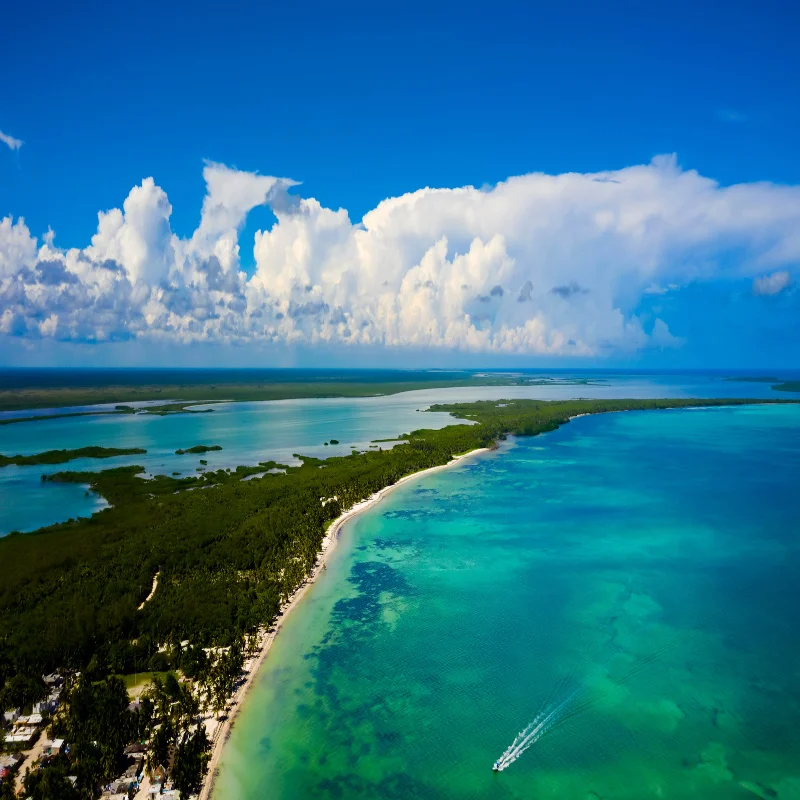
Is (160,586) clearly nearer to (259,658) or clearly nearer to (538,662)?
(259,658)

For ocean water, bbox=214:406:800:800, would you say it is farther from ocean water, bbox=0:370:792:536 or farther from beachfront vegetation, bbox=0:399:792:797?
ocean water, bbox=0:370:792:536

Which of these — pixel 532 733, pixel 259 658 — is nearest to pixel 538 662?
pixel 532 733

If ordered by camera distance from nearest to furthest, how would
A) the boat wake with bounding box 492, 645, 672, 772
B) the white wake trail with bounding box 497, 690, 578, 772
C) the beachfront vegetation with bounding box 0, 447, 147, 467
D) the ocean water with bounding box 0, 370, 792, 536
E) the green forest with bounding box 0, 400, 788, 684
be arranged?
the white wake trail with bounding box 497, 690, 578, 772 < the boat wake with bounding box 492, 645, 672, 772 < the green forest with bounding box 0, 400, 788, 684 < the ocean water with bounding box 0, 370, 792, 536 < the beachfront vegetation with bounding box 0, 447, 147, 467

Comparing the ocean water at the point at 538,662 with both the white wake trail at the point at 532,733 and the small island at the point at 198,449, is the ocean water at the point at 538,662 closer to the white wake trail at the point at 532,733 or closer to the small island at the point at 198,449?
the white wake trail at the point at 532,733

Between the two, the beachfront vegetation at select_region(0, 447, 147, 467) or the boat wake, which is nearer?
the boat wake

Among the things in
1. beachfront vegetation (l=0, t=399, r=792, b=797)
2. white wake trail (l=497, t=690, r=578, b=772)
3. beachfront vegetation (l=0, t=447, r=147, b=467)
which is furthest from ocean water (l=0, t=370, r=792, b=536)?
white wake trail (l=497, t=690, r=578, b=772)

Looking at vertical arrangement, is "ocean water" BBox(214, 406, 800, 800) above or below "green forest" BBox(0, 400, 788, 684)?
below
